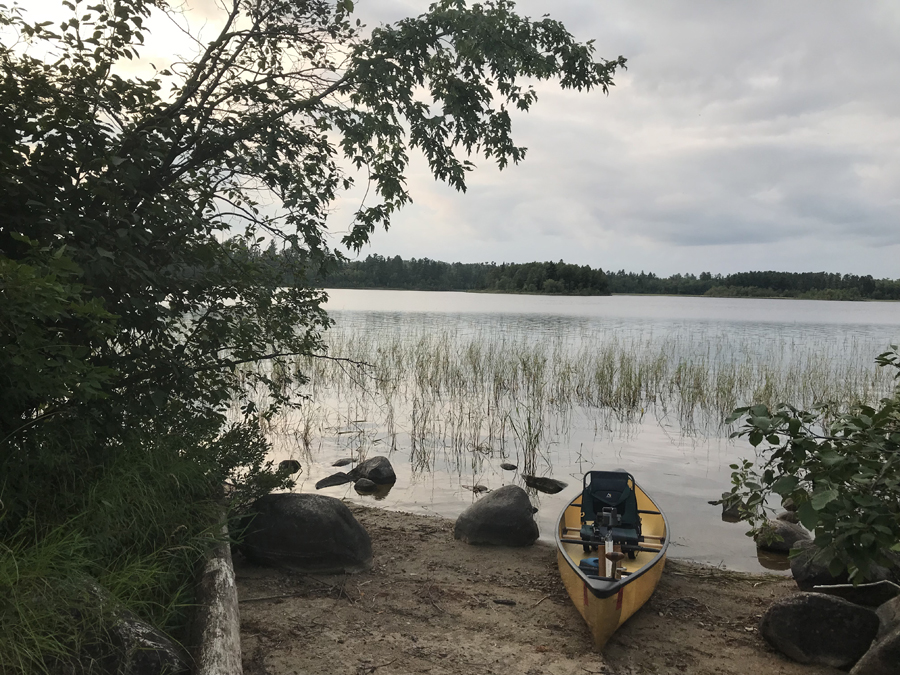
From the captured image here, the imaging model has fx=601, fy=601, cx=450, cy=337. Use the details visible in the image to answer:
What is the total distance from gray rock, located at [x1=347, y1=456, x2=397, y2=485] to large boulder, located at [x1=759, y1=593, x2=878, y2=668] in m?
6.19

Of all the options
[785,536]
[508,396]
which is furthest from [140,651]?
[508,396]

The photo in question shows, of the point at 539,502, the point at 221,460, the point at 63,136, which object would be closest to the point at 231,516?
the point at 221,460

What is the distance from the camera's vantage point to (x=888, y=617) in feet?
16.5

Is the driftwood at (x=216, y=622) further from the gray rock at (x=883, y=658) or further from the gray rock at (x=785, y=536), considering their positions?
the gray rock at (x=785, y=536)

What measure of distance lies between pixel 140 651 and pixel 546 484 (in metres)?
7.68

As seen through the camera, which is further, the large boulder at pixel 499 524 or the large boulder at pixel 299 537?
the large boulder at pixel 499 524

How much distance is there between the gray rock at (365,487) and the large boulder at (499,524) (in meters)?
2.29

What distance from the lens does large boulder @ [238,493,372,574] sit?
6.08 metres

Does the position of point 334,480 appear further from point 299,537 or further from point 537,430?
point 537,430

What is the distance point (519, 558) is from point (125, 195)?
568cm

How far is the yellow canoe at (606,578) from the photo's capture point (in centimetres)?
500

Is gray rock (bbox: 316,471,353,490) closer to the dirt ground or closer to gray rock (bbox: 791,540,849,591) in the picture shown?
the dirt ground

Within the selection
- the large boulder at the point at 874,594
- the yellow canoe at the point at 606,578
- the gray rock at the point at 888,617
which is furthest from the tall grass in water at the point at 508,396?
the gray rock at the point at 888,617

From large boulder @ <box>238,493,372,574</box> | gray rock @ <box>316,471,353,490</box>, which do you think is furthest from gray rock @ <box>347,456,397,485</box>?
large boulder @ <box>238,493,372,574</box>
